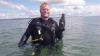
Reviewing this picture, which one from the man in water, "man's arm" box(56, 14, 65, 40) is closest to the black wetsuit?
the man in water

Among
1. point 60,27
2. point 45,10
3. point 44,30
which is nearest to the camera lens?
point 45,10

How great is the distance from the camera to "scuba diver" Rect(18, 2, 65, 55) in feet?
26.1

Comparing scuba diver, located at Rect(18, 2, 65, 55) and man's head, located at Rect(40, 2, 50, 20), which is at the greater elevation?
man's head, located at Rect(40, 2, 50, 20)

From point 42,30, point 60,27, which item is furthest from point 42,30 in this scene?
point 60,27

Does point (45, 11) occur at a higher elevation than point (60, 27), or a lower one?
higher

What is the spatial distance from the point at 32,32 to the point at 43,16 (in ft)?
2.34

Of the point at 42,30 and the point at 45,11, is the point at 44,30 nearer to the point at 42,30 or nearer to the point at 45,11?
the point at 42,30

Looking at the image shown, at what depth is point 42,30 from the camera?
8.22 m

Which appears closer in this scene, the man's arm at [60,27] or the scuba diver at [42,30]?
the scuba diver at [42,30]

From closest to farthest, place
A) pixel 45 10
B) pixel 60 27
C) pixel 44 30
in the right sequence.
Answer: pixel 45 10
pixel 44 30
pixel 60 27

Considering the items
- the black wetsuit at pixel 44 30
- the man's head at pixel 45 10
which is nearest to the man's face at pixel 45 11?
the man's head at pixel 45 10

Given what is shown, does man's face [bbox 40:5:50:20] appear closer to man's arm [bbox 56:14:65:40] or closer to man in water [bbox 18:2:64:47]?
man in water [bbox 18:2:64:47]

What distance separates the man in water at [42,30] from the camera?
796 centimetres

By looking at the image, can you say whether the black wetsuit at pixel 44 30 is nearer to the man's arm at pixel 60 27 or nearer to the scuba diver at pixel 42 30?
the scuba diver at pixel 42 30
